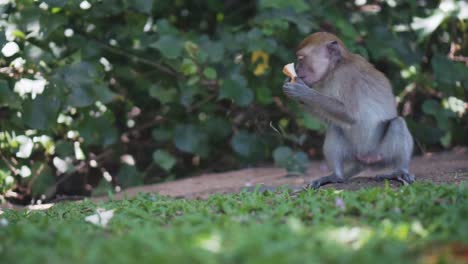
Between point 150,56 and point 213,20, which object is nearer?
point 150,56

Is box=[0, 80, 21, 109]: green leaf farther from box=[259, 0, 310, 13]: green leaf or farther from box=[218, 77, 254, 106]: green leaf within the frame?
box=[259, 0, 310, 13]: green leaf

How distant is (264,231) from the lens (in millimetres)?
3410

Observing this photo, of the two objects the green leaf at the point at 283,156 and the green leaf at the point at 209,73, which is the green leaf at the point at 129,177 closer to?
the green leaf at the point at 209,73

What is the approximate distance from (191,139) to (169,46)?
4.44 ft

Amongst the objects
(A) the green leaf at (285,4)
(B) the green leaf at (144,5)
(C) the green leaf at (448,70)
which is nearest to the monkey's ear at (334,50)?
(A) the green leaf at (285,4)

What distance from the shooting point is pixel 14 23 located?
23.5 feet

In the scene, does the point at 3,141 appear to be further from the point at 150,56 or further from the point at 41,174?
the point at 150,56

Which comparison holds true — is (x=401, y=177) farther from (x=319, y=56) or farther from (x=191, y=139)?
(x=191, y=139)

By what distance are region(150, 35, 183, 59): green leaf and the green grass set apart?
2.88 meters

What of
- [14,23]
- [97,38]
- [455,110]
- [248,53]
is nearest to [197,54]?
[248,53]

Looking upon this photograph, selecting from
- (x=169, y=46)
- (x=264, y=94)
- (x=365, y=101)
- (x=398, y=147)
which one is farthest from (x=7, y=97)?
(x=398, y=147)

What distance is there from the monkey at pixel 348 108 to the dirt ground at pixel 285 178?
209mm

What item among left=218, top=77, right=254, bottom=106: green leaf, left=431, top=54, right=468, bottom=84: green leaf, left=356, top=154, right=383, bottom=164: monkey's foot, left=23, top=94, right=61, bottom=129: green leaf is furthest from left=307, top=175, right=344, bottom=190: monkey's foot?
left=431, top=54, right=468, bottom=84: green leaf

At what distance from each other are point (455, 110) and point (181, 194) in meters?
4.23
